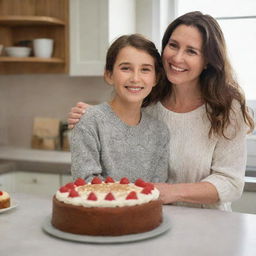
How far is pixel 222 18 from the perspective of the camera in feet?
10.7

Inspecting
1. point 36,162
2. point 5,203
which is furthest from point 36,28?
point 5,203

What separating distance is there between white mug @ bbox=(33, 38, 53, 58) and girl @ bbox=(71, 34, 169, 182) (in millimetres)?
1444

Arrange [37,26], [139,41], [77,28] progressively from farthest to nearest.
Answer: [37,26] < [77,28] < [139,41]

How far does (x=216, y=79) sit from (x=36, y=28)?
1857 millimetres

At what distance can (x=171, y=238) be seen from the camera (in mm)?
1242

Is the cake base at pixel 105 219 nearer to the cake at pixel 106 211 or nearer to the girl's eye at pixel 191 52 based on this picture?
the cake at pixel 106 211

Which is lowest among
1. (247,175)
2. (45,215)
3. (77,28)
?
(247,175)

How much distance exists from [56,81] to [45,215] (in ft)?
7.43

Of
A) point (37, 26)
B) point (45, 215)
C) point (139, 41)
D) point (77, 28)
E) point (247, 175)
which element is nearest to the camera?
point (45, 215)

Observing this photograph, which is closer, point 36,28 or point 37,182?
point 37,182

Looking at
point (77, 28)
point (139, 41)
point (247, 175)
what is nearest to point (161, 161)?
point (139, 41)

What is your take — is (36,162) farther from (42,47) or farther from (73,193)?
(73,193)

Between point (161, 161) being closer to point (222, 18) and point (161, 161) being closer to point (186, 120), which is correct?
point (186, 120)

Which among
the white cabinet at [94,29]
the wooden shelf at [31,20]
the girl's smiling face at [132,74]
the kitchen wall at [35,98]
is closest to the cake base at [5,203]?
the girl's smiling face at [132,74]
